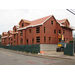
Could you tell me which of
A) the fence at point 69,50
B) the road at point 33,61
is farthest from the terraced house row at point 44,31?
the road at point 33,61

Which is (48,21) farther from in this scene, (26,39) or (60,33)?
(26,39)

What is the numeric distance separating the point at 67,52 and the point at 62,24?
57.4ft

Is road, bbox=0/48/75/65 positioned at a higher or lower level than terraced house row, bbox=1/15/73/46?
lower

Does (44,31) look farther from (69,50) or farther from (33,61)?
(33,61)

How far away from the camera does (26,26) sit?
32.2 meters

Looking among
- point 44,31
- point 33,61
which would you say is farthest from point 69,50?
point 44,31

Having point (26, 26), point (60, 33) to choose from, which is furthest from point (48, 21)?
point (26, 26)

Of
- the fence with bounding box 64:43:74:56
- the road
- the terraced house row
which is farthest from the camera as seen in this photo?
the terraced house row

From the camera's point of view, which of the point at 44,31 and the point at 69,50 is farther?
the point at 44,31

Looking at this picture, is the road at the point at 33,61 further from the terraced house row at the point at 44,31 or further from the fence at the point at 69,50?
the terraced house row at the point at 44,31

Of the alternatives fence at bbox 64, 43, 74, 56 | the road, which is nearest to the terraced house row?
fence at bbox 64, 43, 74, 56

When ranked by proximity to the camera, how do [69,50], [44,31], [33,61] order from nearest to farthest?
[33,61], [69,50], [44,31]

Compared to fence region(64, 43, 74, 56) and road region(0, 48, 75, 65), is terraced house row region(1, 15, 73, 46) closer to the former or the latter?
fence region(64, 43, 74, 56)

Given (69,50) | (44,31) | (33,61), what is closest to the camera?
(33,61)
